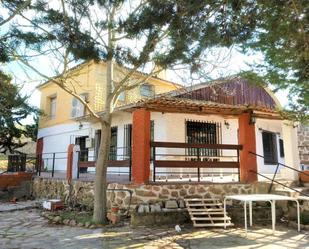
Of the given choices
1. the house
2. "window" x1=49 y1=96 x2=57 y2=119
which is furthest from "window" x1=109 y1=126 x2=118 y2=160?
"window" x1=49 y1=96 x2=57 y2=119

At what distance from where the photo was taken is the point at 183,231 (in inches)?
350

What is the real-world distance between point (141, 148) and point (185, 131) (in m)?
4.70

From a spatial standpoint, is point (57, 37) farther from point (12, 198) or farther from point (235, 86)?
point (12, 198)

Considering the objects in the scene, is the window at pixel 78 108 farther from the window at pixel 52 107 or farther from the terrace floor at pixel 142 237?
the terrace floor at pixel 142 237

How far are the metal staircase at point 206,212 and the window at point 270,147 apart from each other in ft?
29.4

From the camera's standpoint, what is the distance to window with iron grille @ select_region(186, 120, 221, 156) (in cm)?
1527

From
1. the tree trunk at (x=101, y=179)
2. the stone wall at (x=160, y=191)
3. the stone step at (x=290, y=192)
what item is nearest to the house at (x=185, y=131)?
the stone wall at (x=160, y=191)

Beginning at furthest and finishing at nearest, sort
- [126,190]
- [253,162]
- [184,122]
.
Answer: [184,122] → [253,162] → [126,190]

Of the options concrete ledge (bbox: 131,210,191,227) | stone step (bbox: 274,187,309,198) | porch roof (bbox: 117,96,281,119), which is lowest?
concrete ledge (bbox: 131,210,191,227)

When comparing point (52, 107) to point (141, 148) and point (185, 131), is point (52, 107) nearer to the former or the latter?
point (185, 131)

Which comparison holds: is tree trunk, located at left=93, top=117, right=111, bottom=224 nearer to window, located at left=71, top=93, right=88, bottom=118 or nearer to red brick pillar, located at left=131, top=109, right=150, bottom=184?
red brick pillar, located at left=131, top=109, right=150, bottom=184

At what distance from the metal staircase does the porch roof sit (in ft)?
10.4

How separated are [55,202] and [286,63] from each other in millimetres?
9150

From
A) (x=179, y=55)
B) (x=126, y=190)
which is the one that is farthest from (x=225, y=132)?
(x=179, y=55)
